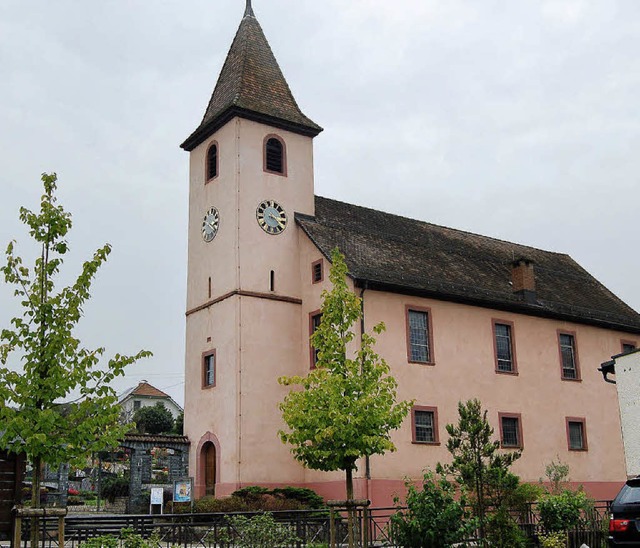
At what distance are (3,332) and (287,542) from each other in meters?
6.57

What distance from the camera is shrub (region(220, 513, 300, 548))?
14.4 m

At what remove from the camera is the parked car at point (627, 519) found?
40.7ft

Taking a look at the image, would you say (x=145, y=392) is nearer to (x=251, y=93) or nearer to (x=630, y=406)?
(x=251, y=93)

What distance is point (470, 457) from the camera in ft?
49.3

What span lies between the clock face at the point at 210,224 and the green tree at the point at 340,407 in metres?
14.9

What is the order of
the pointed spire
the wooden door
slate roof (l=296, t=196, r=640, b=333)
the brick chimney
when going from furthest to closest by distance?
the pointed spire → the brick chimney → slate roof (l=296, t=196, r=640, b=333) → the wooden door

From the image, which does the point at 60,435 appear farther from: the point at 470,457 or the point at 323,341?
the point at 470,457

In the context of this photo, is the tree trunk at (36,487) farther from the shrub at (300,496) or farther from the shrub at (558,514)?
the shrub at (300,496)

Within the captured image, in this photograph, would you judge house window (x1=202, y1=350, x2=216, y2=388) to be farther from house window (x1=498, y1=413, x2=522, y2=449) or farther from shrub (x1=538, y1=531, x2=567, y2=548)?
shrub (x1=538, y1=531, x2=567, y2=548)

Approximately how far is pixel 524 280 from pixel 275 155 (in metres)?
11.3

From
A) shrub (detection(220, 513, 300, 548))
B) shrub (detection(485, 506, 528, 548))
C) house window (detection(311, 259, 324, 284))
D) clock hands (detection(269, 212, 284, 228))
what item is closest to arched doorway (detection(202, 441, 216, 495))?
house window (detection(311, 259, 324, 284))

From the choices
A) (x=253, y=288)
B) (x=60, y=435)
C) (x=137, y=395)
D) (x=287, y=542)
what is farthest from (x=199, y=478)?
(x=137, y=395)

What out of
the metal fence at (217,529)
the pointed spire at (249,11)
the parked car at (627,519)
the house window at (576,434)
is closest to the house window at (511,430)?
the house window at (576,434)

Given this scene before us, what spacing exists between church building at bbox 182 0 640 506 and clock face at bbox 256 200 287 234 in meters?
0.05
